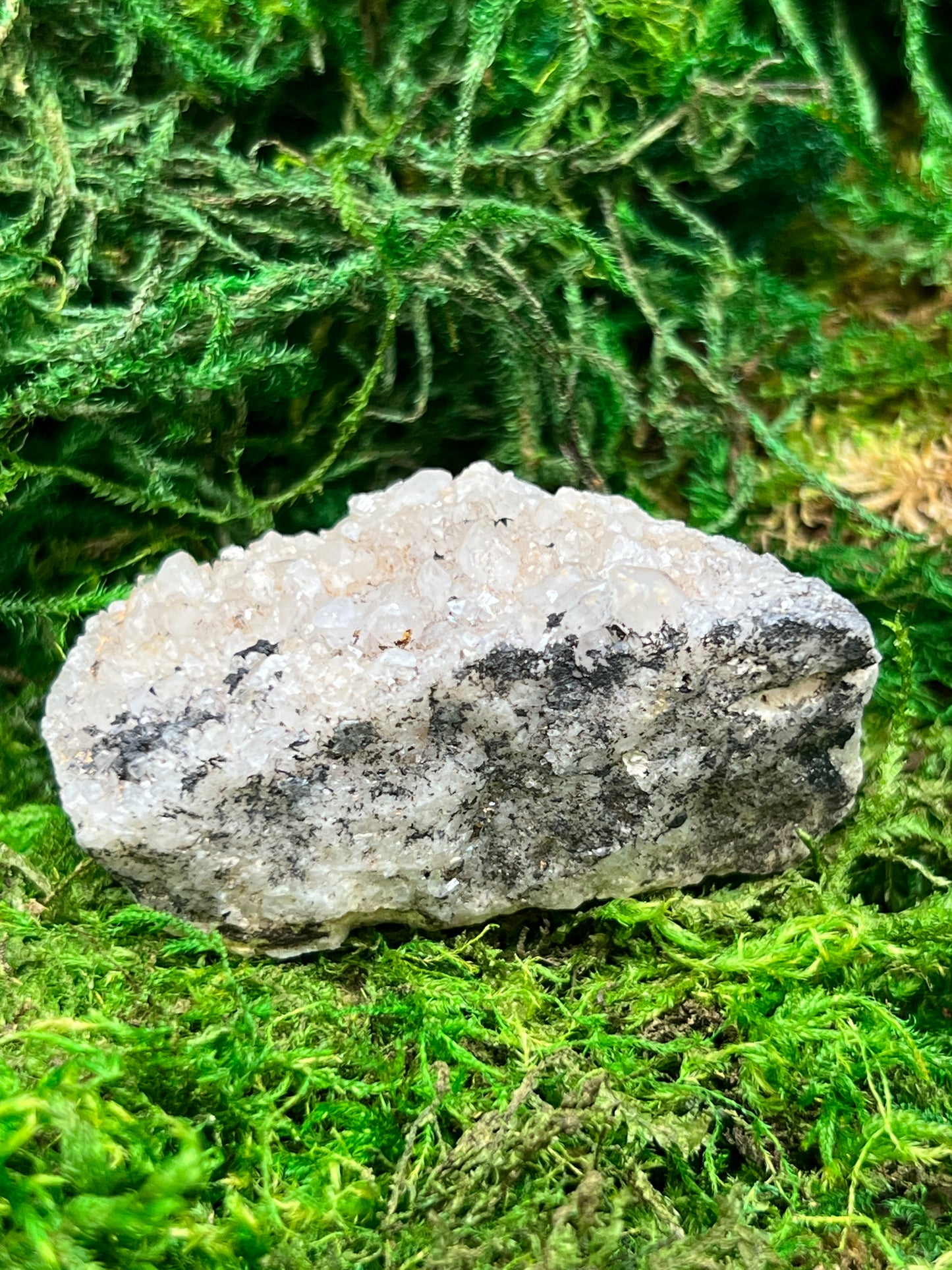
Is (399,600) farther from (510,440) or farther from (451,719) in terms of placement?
(510,440)

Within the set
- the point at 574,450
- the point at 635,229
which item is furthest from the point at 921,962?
the point at 635,229

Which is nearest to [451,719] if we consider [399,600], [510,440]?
[399,600]

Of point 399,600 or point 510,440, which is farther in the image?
point 510,440

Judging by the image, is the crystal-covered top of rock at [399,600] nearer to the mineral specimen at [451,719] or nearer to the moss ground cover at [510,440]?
the mineral specimen at [451,719]

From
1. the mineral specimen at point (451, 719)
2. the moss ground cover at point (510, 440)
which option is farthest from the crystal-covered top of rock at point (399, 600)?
the moss ground cover at point (510, 440)

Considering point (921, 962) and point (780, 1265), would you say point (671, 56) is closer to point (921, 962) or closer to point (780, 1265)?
point (921, 962)
